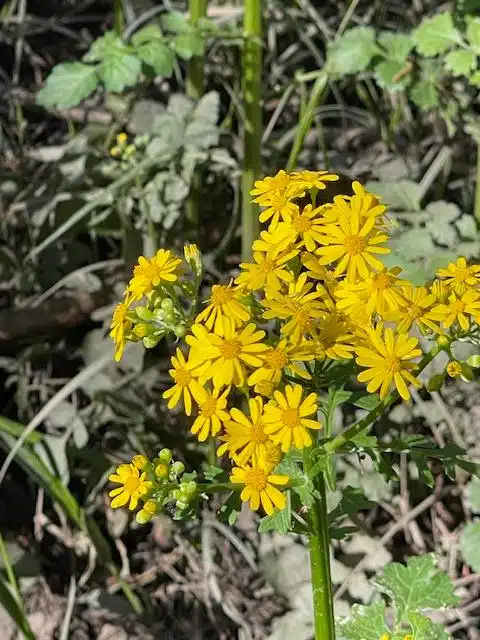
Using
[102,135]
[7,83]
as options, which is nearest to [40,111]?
[7,83]

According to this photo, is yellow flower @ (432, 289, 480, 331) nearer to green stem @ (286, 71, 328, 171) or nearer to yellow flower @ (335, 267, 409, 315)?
yellow flower @ (335, 267, 409, 315)

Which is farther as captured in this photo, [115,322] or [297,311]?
[115,322]

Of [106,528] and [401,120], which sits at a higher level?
[401,120]

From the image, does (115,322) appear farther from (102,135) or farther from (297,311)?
(102,135)

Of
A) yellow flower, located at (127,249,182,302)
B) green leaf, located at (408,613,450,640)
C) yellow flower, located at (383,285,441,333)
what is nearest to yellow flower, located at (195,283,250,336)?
yellow flower, located at (127,249,182,302)

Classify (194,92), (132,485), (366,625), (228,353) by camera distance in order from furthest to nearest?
1. (194,92)
2. (366,625)
3. (132,485)
4. (228,353)

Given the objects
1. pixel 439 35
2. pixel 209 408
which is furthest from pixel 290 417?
pixel 439 35

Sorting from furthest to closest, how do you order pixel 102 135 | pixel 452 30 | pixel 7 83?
1. pixel 7 83
2. pixel 102 135
3. pixel 452 30

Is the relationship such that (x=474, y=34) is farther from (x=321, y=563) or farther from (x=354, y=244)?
(x=321, y=563)

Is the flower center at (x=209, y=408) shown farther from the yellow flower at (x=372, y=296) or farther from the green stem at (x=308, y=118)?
the green stem at (x=308, y=118)
